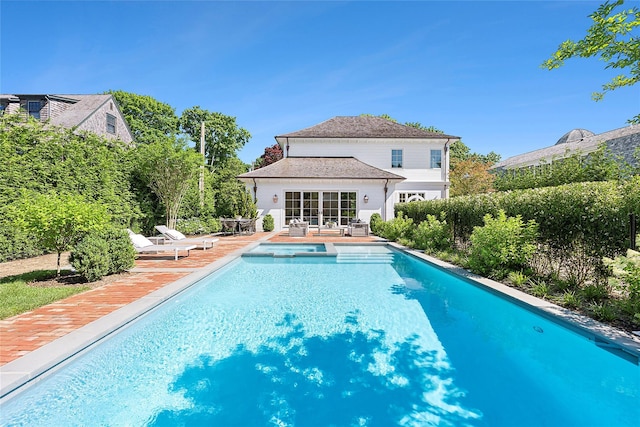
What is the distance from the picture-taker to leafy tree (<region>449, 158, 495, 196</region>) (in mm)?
29625

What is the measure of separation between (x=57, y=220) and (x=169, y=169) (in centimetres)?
995

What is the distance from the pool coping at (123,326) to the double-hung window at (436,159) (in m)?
18.3

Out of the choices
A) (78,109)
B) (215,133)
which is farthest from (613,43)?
(215,133)

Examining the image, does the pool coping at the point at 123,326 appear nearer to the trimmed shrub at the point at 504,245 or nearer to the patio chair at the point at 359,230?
the trimmed shrub at the point at 504,245

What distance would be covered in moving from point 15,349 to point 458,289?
7.52 m

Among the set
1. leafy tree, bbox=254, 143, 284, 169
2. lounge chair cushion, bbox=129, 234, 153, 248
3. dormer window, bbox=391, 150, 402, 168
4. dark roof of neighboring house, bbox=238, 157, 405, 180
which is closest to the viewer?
lounge chair cushion, bbox=129, 234, 153, 248

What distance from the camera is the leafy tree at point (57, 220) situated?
592 centimetres

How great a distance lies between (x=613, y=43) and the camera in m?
5.20

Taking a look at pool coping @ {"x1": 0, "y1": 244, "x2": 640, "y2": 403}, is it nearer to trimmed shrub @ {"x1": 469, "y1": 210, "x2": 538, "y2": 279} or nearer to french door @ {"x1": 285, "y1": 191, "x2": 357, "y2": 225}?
trimmed shrub @ {"x1": 469, "y1": 210, "x2": 538, "y2": 279}

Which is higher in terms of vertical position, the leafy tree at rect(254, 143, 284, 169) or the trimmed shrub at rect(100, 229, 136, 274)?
the leafy tree at rect(254, 143, 284, 169)

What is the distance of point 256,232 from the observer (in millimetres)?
A: 19656

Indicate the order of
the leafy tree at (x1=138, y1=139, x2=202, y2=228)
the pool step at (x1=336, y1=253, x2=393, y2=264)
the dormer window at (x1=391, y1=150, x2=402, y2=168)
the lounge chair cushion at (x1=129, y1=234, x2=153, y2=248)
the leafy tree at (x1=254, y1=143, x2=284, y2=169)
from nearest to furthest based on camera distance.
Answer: the lounge chair cushion at (x1=129, y1=234, x2=153, y2=248) → the pool step at (x1=336, y1=253, x2=393, y2=264) → the leafy tree at (x1=138, y1=139, x2=202, y2=228) → the dormer window at (x1=391, y1=150, x2=402, y2=168) → the leafy tree at (x1=254, y1=143, x2=284, y2=169)

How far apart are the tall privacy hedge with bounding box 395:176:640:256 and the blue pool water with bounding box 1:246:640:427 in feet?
6.08

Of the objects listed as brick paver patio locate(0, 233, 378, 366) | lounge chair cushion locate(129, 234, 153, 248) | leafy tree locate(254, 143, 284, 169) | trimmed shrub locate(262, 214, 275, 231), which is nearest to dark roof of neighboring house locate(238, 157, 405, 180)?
→ trimmed shrub locate(262, 214, 275, 231)
